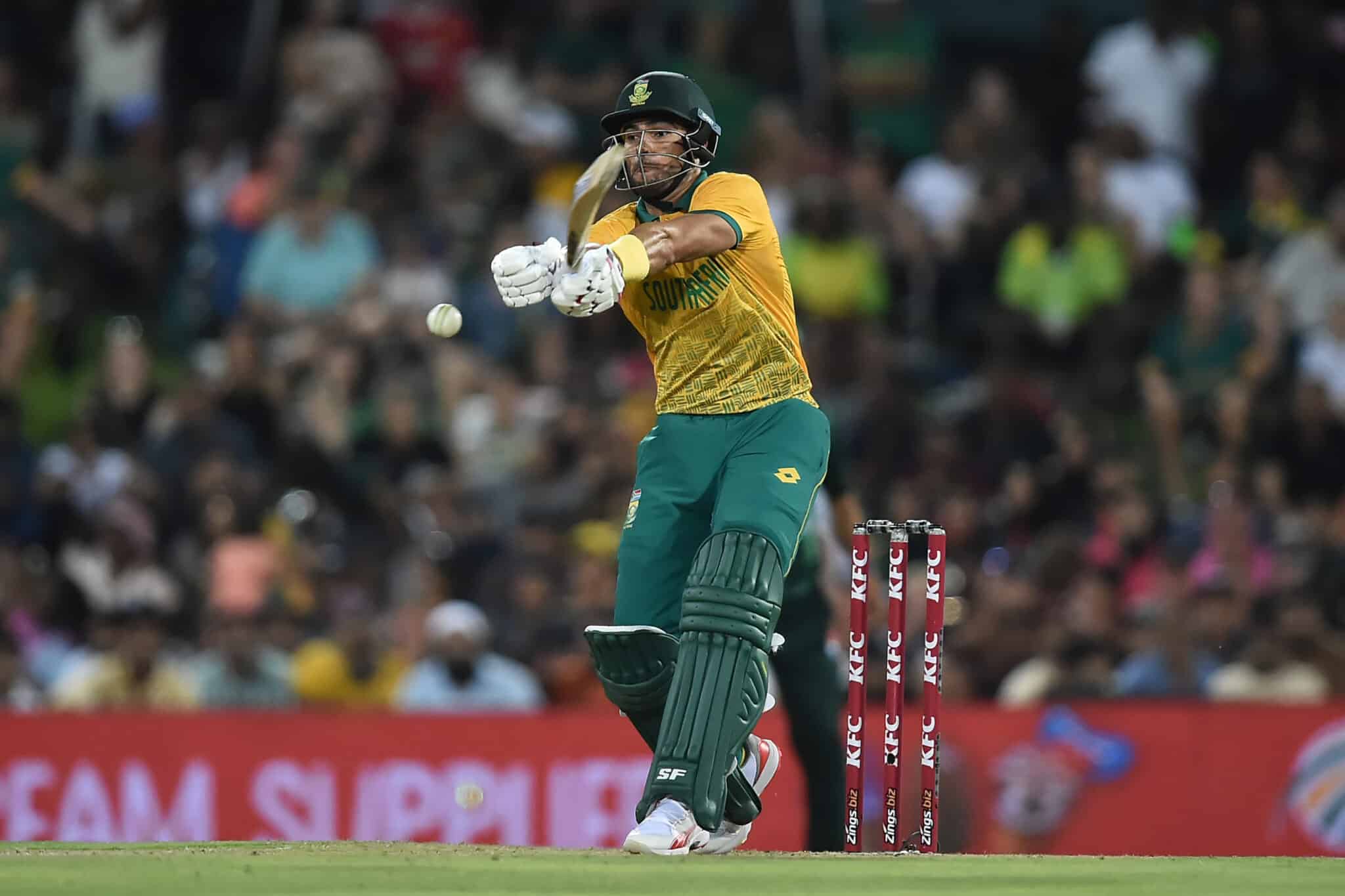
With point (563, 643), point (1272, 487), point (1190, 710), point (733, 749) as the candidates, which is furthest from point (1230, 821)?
point (733, 749)

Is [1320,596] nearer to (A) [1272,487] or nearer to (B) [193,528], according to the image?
(A) [1272,487]

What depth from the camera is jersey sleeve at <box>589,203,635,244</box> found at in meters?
6.93

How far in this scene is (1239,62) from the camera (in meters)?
14.4

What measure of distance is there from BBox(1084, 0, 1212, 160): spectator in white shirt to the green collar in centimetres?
813

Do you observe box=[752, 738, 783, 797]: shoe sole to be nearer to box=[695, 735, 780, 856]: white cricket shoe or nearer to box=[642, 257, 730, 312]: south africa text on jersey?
box=[695, 735, 780, 856]: white cricket shoe

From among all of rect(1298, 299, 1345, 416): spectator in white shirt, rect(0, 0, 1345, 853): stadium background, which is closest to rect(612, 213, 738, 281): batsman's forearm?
rect(0, 0, 1345, 853): stadium background

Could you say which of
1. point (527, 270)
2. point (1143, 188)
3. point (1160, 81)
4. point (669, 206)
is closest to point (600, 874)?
point (527, 270)

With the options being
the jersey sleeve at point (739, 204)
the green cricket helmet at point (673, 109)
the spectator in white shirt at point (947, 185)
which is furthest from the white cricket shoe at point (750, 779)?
the spectator in white shirt at point (947, 185)

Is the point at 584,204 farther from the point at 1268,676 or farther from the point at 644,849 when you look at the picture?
the point at 1268,676

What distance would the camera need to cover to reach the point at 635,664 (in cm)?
685

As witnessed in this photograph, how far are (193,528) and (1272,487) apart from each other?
6377 millimetres

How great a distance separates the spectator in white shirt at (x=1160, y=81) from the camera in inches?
576

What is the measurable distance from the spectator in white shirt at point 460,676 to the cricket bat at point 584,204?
5.55 meters

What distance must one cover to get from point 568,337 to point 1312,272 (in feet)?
15.5
